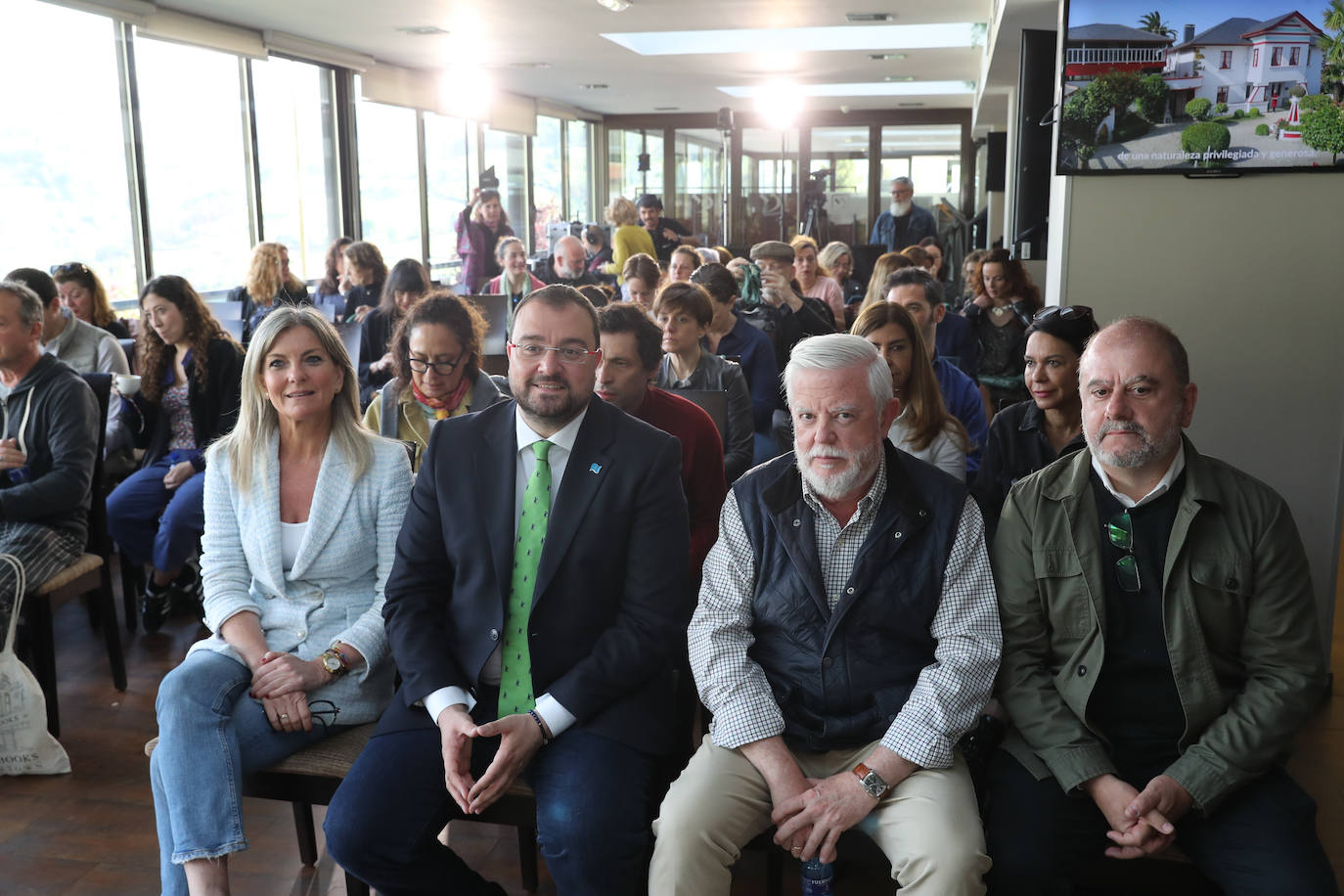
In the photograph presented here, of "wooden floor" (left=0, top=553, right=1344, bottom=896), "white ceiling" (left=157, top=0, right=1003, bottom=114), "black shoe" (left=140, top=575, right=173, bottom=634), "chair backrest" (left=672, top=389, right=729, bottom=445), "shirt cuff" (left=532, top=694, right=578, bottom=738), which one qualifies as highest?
"white ceiling" (left=157, top=0, right=1003, bottom=114)

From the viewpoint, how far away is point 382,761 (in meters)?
1.96

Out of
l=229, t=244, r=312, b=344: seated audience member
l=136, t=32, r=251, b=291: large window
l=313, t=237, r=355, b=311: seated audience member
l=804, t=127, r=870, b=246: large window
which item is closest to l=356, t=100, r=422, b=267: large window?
l=136, t=32, r=251, b=291: large window

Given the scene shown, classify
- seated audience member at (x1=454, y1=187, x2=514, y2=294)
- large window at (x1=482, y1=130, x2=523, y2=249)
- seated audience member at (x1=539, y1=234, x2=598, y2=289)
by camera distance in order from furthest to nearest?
large window at (x1=482, y1=130, x2=523, y2=249)
seated audience member at (x1=454, y1=187, x2=514, y2=294)
seated audience member at (x1=539, y1=234, x2=598, y2=289)

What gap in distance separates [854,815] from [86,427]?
8.47 feet

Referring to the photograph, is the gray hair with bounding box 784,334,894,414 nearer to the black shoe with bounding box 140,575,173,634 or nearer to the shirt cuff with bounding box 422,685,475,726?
the shirt cuff with bounding box 422,685,475,726

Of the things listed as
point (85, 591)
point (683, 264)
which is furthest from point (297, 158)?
point (85, 591)

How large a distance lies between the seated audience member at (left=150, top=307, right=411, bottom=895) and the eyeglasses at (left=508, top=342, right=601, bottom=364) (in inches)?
17.0

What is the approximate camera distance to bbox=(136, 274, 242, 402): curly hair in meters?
3.87

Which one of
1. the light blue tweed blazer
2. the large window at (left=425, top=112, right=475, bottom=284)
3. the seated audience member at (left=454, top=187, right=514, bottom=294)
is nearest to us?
the light blue tweed blazer

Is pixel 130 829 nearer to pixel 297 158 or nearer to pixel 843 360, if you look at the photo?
pixel 843 360

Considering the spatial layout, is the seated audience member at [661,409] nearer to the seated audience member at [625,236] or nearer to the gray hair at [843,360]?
the gray hair at [843,360]

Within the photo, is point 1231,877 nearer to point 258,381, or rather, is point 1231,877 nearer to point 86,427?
point 258,381

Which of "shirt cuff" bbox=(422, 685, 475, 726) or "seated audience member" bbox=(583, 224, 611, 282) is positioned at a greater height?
"seated audience member" bbox=(583, 224, 611, 282)

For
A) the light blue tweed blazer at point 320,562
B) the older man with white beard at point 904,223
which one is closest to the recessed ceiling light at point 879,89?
the older man with white beard at point 904,223
